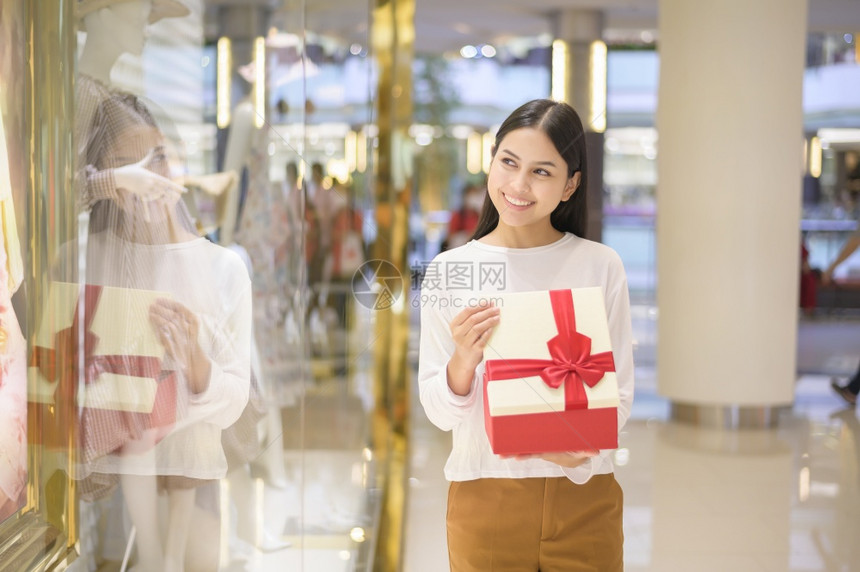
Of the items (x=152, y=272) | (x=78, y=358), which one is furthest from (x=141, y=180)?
(x=78, y=358)

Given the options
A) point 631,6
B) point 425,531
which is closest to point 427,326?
point 425,531

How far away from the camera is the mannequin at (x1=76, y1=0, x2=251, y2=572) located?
1.07 metres

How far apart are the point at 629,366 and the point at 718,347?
3727 millimetres

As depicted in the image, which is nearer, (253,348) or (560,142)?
(560,142)

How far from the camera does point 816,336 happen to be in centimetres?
885

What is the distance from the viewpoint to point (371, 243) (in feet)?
6.68

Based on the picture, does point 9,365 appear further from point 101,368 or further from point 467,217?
point 467,217

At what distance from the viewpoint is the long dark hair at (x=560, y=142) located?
1155 millimetres

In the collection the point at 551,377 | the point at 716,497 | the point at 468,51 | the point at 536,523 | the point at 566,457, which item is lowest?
the point at 716,497

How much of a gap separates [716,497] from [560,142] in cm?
208

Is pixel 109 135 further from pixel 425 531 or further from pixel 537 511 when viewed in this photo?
pixel 425 531

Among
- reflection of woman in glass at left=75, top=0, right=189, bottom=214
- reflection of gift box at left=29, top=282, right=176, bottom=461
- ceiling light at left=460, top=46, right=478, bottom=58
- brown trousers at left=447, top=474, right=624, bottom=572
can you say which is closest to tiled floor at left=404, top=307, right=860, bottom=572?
brown trousers at left=447, top=474, right=624, bottom=572

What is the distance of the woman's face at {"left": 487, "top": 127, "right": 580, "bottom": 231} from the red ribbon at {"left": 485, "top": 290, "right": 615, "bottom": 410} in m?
0.13

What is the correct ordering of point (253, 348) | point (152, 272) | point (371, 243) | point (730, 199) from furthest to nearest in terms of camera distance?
point (730, 199) → point (371, 243) → point (253, 348) → point (152, 272)
